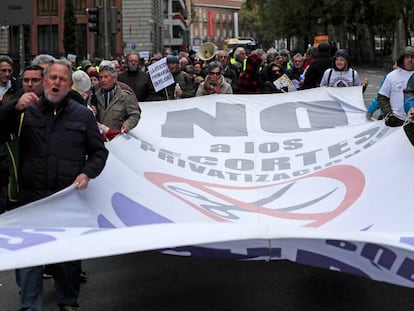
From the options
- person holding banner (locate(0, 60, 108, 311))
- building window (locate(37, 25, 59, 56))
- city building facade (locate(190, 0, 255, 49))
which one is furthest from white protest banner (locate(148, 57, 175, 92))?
city building facade (locate(190, 0, 255, 49))

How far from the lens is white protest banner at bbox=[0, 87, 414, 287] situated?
423 centimetres

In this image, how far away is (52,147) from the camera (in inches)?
204

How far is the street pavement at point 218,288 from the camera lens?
5.86m

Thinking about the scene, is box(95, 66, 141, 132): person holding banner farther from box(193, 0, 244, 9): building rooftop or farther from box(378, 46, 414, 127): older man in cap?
box(193, 0, 244, 9): building rooftop

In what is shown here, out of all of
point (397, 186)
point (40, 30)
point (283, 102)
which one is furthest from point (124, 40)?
point (397, 186)

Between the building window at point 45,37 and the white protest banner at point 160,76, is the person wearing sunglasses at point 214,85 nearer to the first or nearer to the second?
the white protest banner at point 160,76

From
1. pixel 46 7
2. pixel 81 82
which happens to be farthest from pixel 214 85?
pixel 46 7

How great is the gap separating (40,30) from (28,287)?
6389cm

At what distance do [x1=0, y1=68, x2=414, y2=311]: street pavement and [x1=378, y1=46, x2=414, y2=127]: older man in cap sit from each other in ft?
7.96

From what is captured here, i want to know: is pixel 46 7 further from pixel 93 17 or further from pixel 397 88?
pixel 397 88

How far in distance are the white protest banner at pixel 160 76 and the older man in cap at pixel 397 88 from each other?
3966mm

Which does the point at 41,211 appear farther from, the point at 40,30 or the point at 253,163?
the point at 40,30

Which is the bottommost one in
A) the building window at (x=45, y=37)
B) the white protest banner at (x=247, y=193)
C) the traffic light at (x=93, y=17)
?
the white protest banner at (x=247, y=193)

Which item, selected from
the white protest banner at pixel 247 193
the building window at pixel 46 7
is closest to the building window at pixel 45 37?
the building window at pixel 46 7
